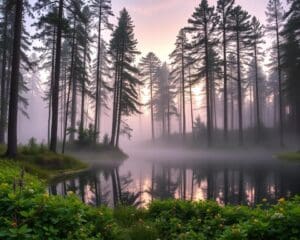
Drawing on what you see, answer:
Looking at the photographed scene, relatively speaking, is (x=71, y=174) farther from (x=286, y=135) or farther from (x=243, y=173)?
(x=286, y=135)

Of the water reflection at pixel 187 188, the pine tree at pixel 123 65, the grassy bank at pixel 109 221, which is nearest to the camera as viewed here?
the grassy bank at pixel 109 221

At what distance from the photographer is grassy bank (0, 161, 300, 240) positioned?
13.4 ft

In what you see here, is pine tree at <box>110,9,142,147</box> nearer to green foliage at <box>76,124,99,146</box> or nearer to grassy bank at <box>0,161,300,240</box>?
green foliage at <box>76,124,99,146</box>

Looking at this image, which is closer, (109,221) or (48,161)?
(109,221)

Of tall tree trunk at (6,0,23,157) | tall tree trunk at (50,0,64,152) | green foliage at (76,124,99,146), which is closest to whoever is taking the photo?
tall tree trunk at (6,0,23,157)

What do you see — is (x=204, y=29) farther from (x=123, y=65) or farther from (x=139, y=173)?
(x=139, y=173)

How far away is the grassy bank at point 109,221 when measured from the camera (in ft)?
13.4

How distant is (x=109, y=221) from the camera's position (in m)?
5.40

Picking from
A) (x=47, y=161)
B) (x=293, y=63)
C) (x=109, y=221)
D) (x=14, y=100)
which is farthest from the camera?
(x=293, y=63)

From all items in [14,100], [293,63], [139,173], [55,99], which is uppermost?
[293,63]

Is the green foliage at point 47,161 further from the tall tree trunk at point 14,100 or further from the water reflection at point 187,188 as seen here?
the water reflection at point 187,188

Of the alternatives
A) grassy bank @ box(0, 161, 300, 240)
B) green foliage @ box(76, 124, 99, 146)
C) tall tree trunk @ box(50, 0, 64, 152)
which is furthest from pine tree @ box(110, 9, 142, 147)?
grassy bank @ box(0, 161, 300, 240)

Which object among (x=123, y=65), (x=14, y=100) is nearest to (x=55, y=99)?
(x=14, y=100)

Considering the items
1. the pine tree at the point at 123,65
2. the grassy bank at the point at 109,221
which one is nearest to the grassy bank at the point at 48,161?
the grassy bank at the point at 109,221
